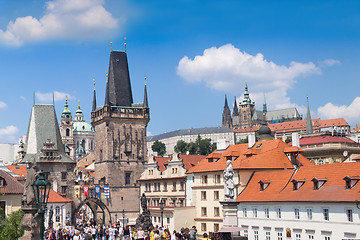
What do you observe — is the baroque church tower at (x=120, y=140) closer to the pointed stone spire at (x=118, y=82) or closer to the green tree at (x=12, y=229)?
the pointed stone spire at (x=118, y=82)

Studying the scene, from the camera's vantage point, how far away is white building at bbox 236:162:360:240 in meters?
38.7

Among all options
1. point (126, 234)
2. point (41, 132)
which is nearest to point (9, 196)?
point (126, 234)

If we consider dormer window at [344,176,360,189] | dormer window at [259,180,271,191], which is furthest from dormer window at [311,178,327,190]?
dormer window at [259,180,271,191]

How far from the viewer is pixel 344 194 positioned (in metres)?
39.2

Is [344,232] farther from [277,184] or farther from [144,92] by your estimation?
[144,92]

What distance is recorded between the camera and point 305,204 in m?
41.9

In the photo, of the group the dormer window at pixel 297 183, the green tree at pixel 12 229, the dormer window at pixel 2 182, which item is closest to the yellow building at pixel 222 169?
the dormer window at pixel 297 183

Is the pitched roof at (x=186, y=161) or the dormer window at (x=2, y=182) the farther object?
the pitched roof at (x=186, y=161)

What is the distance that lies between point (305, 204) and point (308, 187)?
6.89 ft

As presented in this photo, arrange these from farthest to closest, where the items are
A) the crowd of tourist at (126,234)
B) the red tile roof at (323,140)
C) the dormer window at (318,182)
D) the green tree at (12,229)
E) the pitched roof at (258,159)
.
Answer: the red tile roof at (323,140)
the pitched roof at (258,159)
the dormer window at (318,182)
the green tree at (12,229)
the crowd of tourist at (126,234)

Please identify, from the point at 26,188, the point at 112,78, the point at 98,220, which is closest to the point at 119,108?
the point at 112,78

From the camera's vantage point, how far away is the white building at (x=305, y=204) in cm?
3872

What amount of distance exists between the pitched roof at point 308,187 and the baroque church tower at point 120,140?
33.7m

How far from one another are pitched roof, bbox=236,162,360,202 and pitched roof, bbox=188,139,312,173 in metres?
2.15
